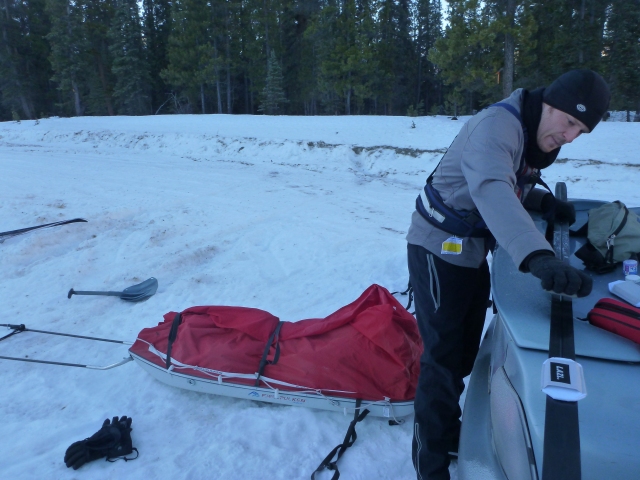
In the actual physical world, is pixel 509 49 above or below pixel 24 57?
below

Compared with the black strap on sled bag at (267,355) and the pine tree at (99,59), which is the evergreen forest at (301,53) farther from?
the black strap on sled bag at (267,355)

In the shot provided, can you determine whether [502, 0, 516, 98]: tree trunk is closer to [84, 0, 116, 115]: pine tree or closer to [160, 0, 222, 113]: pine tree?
[160, 0, 222, 113]: pine tree

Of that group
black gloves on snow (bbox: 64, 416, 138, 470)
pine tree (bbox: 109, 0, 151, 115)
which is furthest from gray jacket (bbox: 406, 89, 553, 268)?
pine tree (bbox: 109, 0, 151, 115)

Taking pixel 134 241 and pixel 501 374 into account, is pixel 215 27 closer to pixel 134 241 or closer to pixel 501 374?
pixel 134 241

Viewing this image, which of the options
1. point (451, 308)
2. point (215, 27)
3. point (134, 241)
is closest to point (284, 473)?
point (451, 308)

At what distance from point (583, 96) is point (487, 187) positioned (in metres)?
0.54

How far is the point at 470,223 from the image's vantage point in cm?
199

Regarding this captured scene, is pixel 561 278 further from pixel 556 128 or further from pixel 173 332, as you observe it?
pixel 173 332

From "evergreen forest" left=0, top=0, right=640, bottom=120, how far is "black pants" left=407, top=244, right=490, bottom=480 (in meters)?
17.5

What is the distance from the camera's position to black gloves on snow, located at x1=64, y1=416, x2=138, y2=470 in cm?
248

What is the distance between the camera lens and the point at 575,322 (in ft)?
5.31

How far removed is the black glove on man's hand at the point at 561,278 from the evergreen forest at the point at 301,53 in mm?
17853

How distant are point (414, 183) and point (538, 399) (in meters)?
8.92

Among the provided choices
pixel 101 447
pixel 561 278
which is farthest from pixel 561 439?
pixel 101 447
